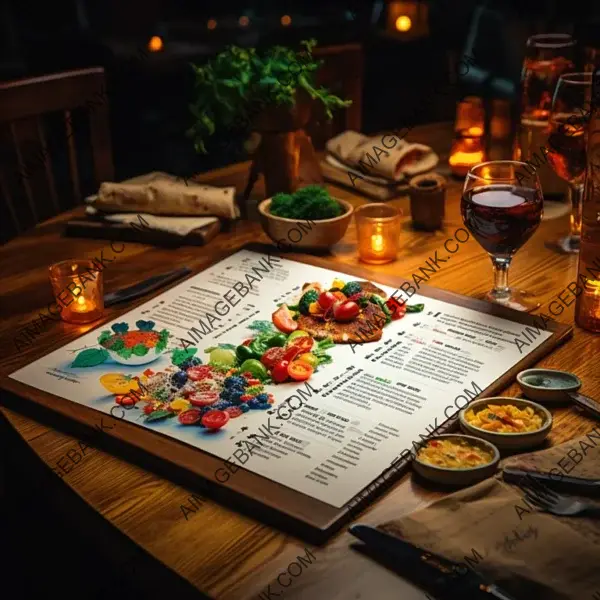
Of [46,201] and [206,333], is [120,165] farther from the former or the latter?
[206,333]

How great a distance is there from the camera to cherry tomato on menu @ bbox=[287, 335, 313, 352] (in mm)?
1264

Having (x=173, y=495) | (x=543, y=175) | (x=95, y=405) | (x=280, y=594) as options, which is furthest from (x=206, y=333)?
(x=543, y=175)

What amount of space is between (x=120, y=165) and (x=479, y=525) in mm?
4110

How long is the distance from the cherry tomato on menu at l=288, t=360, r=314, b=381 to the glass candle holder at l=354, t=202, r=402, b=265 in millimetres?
453

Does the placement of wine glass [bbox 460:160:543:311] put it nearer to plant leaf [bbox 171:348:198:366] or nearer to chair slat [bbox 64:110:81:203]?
plant leaf [bbox 171:348:198:366]

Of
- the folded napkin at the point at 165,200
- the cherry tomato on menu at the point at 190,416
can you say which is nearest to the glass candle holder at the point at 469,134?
the folded napkin at the point at 165,200

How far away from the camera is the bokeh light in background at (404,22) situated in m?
5.18

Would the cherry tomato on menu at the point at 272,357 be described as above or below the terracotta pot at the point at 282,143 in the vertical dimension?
below

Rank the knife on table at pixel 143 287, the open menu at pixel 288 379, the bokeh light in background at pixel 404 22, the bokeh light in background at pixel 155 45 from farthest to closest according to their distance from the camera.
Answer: the bokeh light in background at pixel 404 22 → the bokeh light in background at pixel 155 45 → the knife on table at pixel 143 287 → the open menu at pixel 288 379

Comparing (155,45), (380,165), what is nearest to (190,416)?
(380,165)

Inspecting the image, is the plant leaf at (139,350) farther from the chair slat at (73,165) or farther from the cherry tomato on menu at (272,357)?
the chair slat at (73,165)

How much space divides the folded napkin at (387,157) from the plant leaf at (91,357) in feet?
2.90

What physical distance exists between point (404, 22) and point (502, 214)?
4154 mm

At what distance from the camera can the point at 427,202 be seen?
5.75 feet
